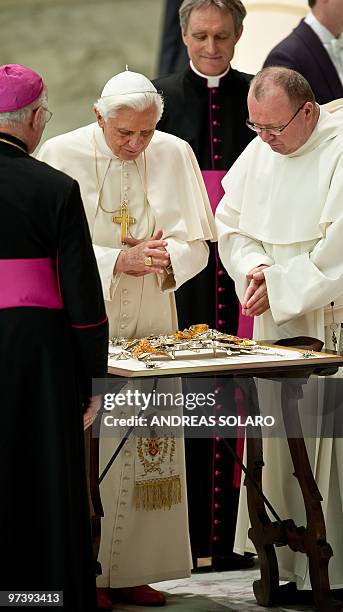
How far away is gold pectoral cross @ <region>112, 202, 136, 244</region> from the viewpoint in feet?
16.9

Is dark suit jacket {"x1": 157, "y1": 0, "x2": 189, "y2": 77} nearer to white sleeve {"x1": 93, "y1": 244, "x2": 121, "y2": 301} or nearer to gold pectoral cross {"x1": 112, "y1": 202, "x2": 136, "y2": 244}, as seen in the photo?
gold pectoral cross {"x1": 112, "y1": 202, "x2": 136, "y2": 244}

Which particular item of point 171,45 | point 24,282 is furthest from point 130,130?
point 171,45

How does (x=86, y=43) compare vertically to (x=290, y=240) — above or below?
above

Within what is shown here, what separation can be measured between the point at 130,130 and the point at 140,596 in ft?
6.21

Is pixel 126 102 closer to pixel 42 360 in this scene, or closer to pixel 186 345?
pixel 186 345

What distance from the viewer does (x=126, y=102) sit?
15.9ft

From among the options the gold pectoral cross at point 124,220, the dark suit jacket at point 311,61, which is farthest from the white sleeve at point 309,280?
the dark suit jacket at point 311,61

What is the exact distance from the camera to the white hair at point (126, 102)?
15.9 ft

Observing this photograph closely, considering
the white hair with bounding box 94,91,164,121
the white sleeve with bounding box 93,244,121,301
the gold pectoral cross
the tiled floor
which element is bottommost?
the tiled floor

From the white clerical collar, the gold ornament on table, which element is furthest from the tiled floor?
the white clerical collar

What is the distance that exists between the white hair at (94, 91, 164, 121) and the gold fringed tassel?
148 cm

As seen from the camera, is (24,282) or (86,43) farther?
(86,43)

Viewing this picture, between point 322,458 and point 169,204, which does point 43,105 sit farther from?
point 322,458

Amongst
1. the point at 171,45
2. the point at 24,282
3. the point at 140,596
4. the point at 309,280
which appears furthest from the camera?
the point at 171,45
